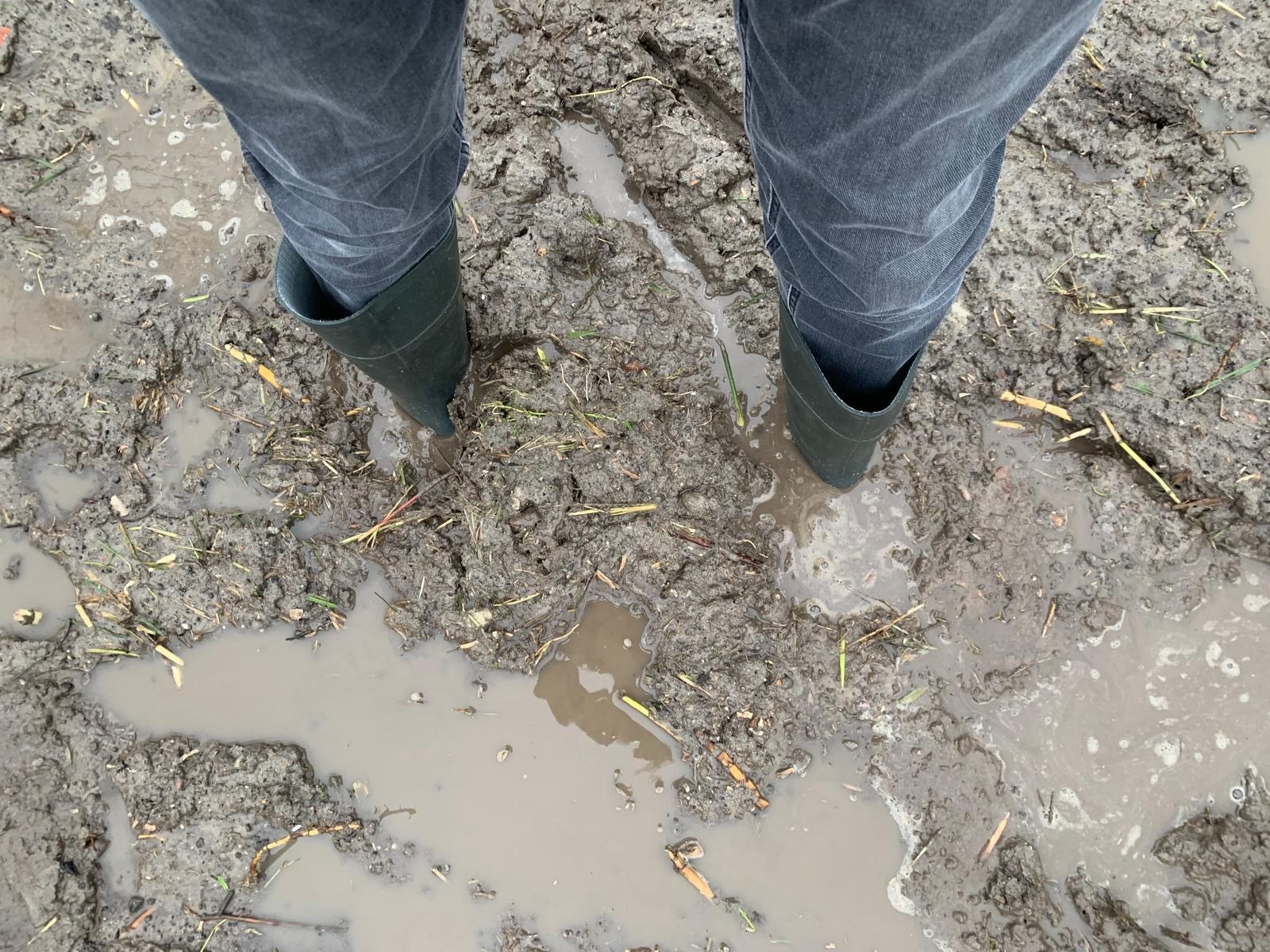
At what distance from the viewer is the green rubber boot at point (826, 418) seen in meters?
1.40

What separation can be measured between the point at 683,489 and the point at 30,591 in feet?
4.84

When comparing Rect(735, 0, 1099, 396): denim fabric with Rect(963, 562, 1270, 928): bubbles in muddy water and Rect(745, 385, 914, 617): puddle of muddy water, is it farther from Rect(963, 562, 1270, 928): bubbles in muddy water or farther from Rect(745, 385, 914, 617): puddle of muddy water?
Rect(963, 562, 1270, 928): bubbles in muddy water

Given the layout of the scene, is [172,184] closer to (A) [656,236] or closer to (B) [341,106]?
(A) [656,236]

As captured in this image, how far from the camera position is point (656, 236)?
6.57 feet

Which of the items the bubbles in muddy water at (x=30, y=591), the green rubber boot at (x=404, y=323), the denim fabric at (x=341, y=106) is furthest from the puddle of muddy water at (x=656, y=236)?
the bubbles in muddy water at (x=30, y=591)

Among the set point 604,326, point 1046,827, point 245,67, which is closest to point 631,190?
point 604,326

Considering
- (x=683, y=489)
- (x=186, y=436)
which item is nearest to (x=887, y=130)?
(x=683, y=489)

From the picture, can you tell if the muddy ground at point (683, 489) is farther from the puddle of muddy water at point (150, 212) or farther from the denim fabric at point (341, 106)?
the denim fabric at point (341, 106)

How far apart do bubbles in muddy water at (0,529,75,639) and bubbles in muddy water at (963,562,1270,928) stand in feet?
6.54

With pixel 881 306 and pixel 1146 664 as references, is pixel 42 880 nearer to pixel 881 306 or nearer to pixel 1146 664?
pixel 881 306

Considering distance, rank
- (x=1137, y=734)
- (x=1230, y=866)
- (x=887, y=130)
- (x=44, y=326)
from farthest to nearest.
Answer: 1. (x=44, y=326)
2. (x=1137, y=734)
3. (x=1230, y=866)
4. (x=887, y=130)

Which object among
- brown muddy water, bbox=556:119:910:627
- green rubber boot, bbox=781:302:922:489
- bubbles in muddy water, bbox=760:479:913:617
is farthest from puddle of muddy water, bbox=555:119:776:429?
bubbles in muddy water, bbox=760:479:913:617

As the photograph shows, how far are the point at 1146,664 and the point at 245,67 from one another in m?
1.92

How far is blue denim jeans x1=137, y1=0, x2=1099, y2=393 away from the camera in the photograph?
75 cm
